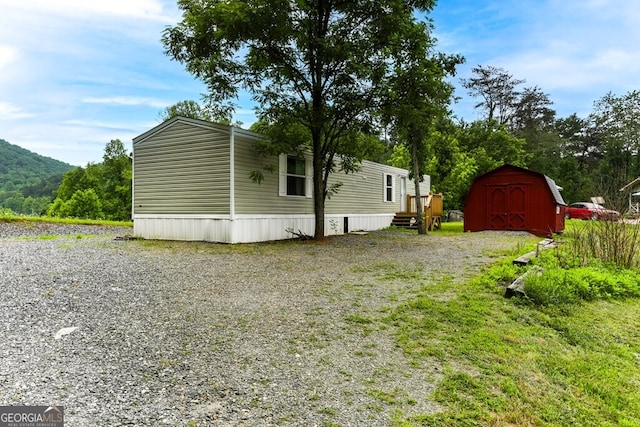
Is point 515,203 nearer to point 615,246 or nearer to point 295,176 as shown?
point 615,246

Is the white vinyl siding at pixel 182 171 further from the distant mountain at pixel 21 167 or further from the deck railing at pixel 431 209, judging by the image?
the distant mountain at pixel 21 167

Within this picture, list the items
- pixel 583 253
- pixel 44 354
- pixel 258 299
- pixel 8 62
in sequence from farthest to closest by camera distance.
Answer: pixel 8 62 < pixel 583 253 < pixel 258 299 < pixel 44 354

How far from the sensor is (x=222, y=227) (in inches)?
373

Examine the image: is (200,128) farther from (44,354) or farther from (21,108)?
(21,108)

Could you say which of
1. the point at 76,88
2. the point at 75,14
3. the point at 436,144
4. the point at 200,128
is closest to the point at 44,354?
the point at 200,128

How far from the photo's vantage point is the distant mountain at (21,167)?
138 ft

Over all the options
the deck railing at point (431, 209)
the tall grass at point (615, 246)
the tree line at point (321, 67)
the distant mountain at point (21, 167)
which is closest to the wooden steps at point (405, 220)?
the deck railing at point (431, 209)

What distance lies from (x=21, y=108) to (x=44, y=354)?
40015 mm

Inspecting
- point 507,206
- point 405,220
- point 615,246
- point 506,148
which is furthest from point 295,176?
point 506,148

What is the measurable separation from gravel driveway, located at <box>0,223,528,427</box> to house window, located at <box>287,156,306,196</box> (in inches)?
227

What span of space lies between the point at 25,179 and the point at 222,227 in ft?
158

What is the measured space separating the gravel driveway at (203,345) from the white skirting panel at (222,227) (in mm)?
3374

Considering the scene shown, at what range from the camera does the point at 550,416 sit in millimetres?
2445

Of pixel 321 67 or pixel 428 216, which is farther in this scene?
pixel 428 216
